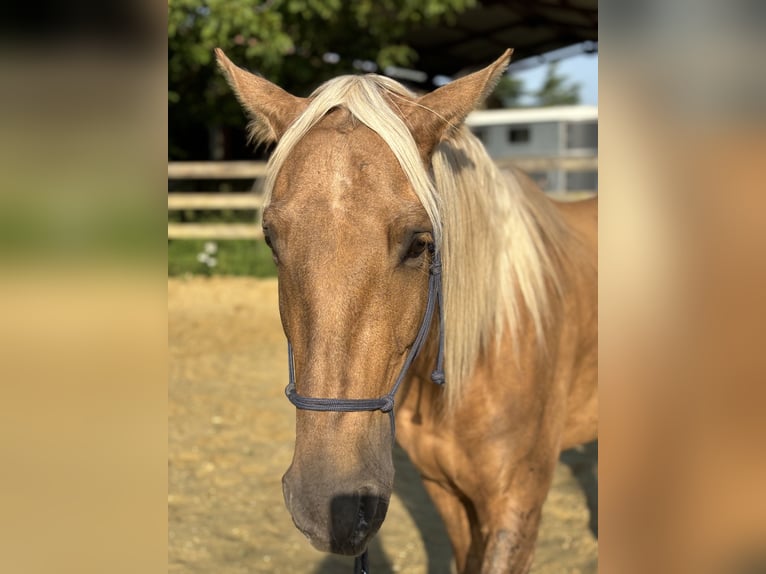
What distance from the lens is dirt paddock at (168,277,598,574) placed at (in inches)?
138

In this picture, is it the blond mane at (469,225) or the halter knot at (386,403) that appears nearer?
the halter knot at (386,403)

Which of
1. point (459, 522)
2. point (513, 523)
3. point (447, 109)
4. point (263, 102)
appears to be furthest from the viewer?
point (459, 522)

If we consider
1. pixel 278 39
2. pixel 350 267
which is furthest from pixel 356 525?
pixel 278 39

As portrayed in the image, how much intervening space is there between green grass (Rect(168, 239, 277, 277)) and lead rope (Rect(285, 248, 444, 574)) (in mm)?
8453

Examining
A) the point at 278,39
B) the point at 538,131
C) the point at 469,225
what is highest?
the point at 538,131

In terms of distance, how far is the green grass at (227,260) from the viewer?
10430mm

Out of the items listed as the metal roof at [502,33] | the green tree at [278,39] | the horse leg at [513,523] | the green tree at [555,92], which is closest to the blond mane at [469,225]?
the horse leg at [513,523]

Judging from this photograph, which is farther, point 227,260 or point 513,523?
point 227,260

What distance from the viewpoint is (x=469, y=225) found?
2.09 m

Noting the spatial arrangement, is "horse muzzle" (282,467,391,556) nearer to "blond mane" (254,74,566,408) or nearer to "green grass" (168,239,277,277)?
"blond mane" (254,74,566,408)

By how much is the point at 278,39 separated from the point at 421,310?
8.59 m

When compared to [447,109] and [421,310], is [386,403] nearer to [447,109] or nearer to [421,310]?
[421,310]

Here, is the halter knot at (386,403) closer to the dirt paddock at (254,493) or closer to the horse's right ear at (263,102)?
the horse's right ear at (263,102)
